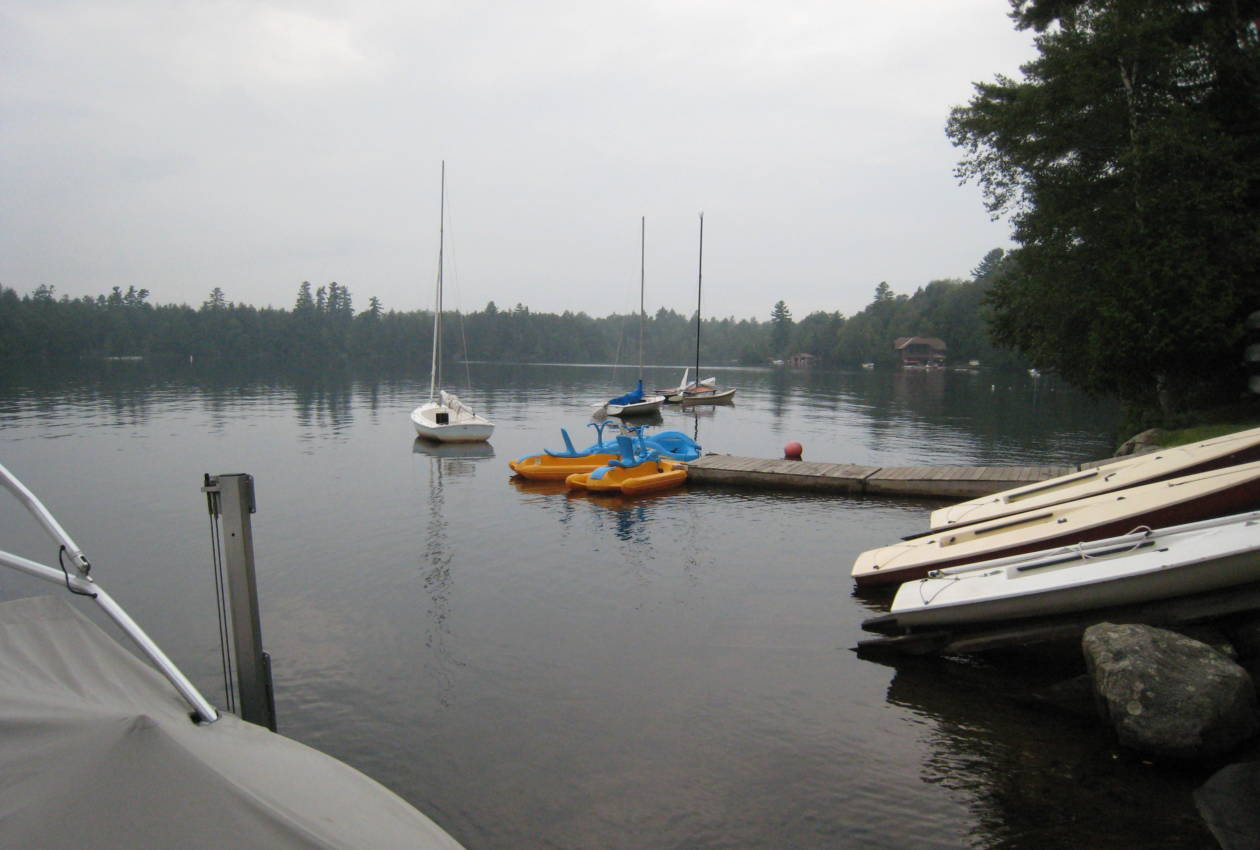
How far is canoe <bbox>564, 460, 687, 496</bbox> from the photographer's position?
20172 mm

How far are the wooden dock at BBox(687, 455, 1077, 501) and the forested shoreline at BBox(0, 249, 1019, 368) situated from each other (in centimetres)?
9279

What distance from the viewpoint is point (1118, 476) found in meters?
12.6

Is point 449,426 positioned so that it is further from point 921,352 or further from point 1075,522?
point 921,352

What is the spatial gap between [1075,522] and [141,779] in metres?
10.2

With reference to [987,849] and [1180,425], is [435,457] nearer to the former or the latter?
[1180,425]

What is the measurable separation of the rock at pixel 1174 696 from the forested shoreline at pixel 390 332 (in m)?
107

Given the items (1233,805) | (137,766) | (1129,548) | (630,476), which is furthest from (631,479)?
(137,766)

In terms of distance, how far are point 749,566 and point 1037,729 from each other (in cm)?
634

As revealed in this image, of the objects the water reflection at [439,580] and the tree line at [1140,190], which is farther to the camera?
the tree line at [1140,190]

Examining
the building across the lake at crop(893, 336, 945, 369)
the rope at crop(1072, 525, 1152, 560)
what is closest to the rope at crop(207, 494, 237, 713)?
the rope at crop(1072, 525, 1152, 560)

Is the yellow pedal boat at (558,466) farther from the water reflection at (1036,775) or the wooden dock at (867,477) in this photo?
the water reflection at (1036,775)

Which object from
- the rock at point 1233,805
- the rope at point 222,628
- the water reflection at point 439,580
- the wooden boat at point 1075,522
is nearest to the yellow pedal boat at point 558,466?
the water reflection at point 439,580

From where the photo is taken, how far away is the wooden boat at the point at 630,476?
20203 millimetres

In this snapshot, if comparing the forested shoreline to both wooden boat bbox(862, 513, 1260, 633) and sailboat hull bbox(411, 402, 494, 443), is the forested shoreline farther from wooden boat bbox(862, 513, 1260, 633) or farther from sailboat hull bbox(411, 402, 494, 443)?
wooden boat bbox(862, 513, 1260, 633)
